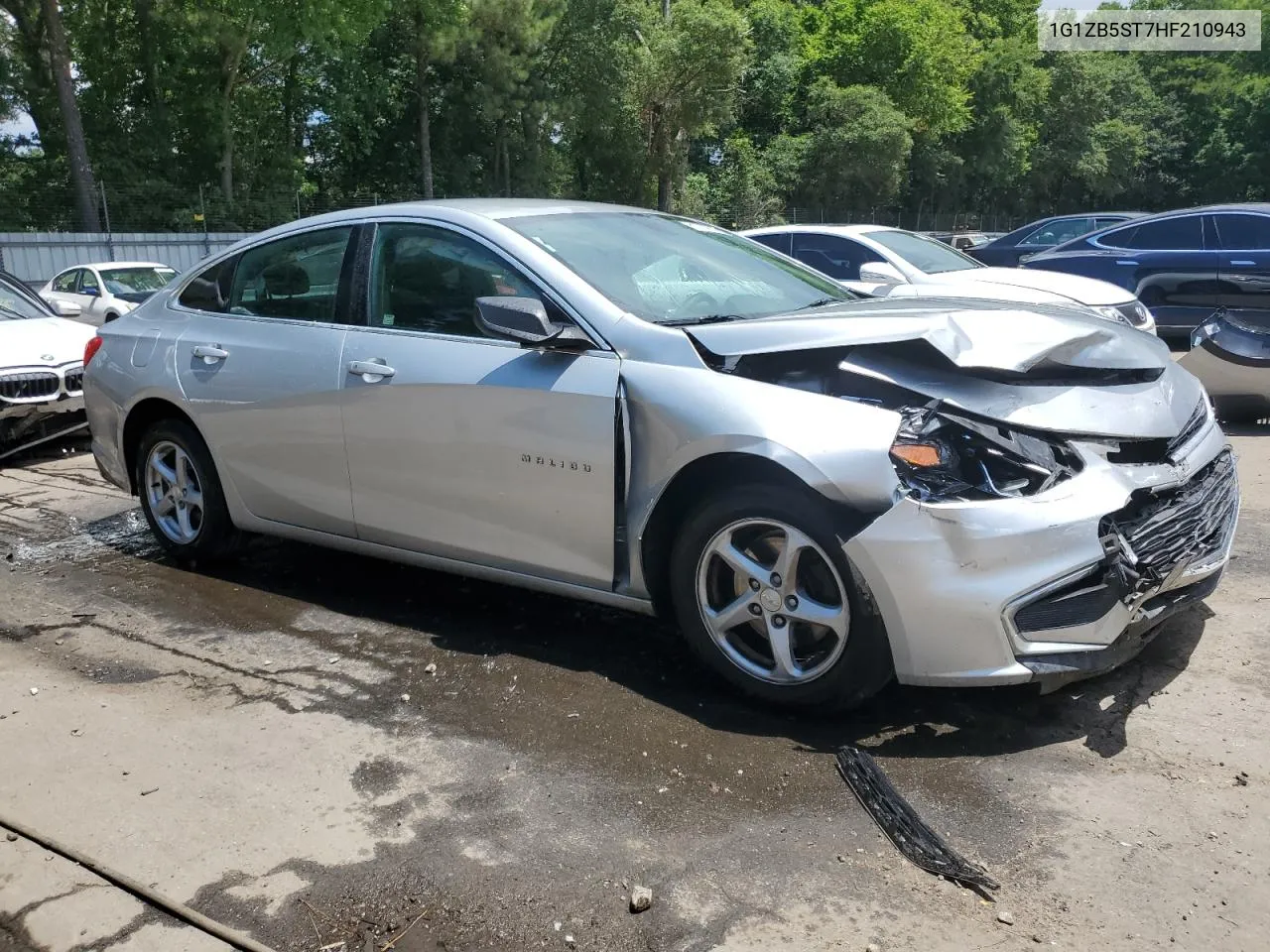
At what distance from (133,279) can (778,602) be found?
1588cm

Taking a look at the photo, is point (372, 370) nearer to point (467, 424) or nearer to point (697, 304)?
point (467, 424)

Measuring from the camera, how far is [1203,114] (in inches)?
2223

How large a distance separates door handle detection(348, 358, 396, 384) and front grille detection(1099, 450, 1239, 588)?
263cm

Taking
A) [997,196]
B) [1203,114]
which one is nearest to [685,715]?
[997,196]

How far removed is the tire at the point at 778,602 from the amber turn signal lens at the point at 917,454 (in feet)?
0.83

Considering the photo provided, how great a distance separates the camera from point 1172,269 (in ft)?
38.9

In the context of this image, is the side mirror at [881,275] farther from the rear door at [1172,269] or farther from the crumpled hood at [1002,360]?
the crumpled hood at [1002,360]

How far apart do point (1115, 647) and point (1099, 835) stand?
0.61m

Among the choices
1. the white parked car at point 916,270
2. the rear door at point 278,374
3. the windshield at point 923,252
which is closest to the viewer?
the rear door at point 278,374

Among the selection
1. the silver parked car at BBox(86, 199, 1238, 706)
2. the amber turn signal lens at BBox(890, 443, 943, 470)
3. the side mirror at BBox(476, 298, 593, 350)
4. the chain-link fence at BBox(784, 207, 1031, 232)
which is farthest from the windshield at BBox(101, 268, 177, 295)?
the chain-link fence at BBox(784, 207, 1031, 232)

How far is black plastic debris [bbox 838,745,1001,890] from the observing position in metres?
2.69

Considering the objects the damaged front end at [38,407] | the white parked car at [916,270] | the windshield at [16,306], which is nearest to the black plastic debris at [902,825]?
the white parked car at [916,270]

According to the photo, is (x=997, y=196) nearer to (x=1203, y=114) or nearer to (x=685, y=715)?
(x=1203, y=114)

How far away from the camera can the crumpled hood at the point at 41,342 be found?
764cm
